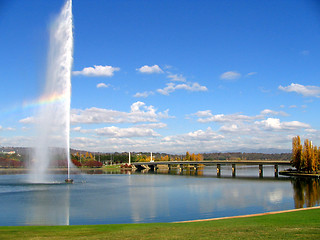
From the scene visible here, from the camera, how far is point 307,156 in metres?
95.9

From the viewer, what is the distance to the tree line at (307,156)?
93544 millimetres

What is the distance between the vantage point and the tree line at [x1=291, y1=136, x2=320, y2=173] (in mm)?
93544

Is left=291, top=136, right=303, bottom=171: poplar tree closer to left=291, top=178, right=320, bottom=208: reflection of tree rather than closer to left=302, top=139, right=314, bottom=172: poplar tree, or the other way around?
left=302, top=139, right=314, bottom=172: poplar tree

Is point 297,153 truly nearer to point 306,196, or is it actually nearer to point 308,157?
point 308,157

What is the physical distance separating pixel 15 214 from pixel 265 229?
22.1 metres

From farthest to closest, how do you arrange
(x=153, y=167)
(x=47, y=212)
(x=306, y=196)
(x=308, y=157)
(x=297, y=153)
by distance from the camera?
1. (x=153, y=167)
2. (x=297, y=153)
3. (x=308, y=157)
4. (x=306, y=196)
5. (x=47, y=212)

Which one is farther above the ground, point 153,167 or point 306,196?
point 306,196

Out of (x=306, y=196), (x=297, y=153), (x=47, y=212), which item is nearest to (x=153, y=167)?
(x=297, y=153)

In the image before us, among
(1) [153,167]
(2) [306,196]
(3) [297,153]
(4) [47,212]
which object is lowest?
(1) [153,167]

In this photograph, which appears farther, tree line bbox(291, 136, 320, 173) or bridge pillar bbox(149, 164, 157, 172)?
bridge pillar bbox(149, 164, 157, 172)

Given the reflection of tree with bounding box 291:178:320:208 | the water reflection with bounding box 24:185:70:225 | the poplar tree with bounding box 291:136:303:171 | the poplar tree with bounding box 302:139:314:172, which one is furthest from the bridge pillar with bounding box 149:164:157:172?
the water reflection with bounding box 24:185:70:225

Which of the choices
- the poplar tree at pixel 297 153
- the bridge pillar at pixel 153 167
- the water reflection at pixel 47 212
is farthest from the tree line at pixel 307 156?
the bridge pillar at pixel 153 167

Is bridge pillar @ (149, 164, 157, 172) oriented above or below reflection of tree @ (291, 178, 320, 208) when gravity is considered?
below

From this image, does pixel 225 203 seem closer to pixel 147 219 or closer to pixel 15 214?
pixel 147 219
